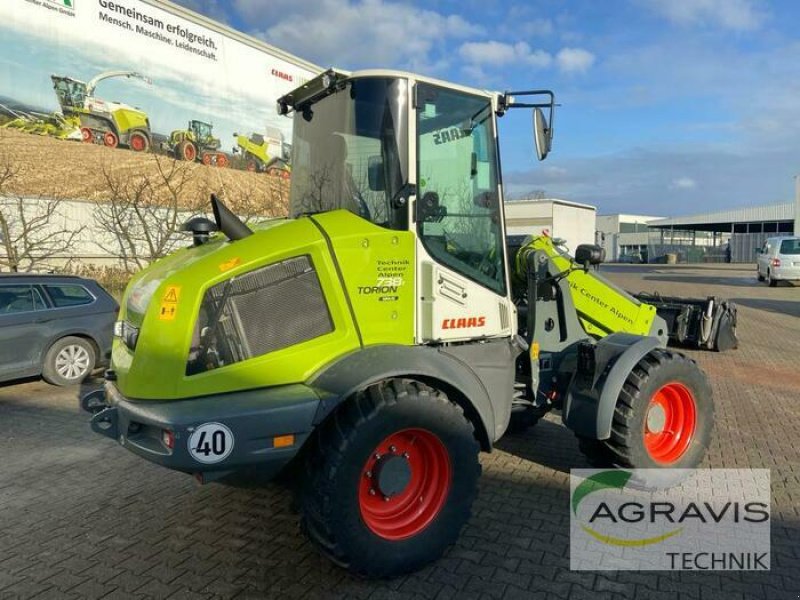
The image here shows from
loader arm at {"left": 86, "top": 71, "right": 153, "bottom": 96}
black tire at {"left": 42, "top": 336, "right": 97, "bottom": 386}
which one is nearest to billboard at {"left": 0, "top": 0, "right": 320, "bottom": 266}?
loader arm at {"left": 86, "top": 71, "right": 153, "bottom": 96}

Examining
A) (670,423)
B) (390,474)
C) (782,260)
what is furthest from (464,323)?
(782,260)

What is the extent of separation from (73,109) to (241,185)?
6126mm

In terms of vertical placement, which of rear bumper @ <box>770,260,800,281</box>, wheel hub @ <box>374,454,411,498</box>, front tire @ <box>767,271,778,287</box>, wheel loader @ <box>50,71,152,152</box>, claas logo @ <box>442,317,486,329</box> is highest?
wheel loader @ <box>50,71,152,152</box>

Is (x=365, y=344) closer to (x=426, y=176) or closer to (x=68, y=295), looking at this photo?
(x=426, y=176)

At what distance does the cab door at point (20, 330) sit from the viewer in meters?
7.18

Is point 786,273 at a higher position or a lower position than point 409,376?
lower

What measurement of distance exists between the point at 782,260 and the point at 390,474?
898 inches

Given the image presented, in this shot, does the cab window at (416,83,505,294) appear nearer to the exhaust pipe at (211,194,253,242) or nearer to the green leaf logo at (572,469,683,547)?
the exhaust pipe at (211,194,253,242)

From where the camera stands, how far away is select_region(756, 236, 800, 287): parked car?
68.6 feet

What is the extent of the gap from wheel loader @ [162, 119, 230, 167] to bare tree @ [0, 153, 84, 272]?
5.15 metres

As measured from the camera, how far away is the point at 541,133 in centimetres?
381

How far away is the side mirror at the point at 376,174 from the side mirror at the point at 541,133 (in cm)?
116

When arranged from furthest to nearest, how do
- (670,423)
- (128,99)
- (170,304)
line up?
(128,99)
(670,423)
(170,304)

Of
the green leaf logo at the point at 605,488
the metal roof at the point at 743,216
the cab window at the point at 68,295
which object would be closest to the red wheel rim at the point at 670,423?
the green leaf logo at the point at 605,488
